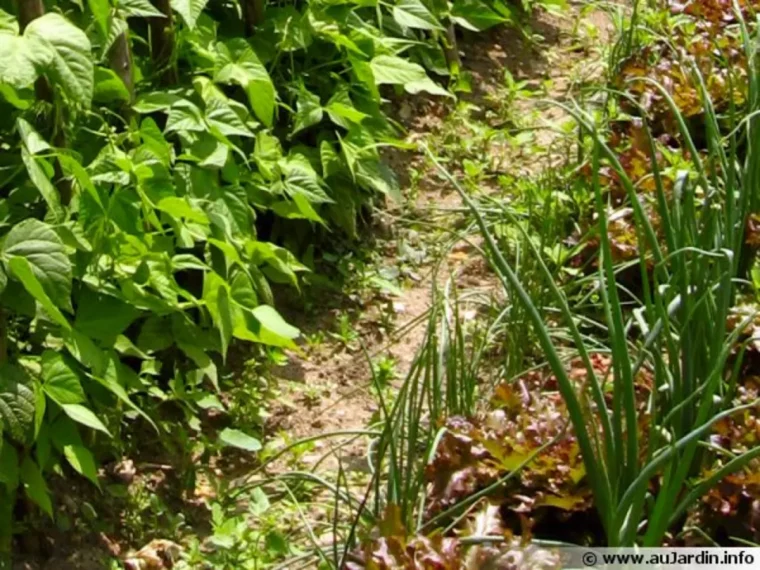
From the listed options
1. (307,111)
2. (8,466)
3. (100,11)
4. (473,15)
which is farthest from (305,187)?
(473,15)

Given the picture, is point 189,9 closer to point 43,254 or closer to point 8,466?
point 43,254

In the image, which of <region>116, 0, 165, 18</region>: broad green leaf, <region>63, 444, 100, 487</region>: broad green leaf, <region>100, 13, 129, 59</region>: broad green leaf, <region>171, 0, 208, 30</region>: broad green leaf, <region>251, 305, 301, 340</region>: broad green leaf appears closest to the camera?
<region>63, 444, 100, 487</region>: broad green leaf

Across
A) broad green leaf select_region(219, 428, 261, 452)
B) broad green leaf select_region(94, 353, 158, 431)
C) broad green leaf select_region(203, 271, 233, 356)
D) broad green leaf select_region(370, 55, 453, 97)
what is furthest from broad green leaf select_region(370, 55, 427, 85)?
broad green leaf select_region(94, 353, 158, 431)

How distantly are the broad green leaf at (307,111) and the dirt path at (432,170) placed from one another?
0.39m

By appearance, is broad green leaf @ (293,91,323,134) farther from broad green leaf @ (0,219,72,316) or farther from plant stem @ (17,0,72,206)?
broad green leaf @ (0,219,72,316)

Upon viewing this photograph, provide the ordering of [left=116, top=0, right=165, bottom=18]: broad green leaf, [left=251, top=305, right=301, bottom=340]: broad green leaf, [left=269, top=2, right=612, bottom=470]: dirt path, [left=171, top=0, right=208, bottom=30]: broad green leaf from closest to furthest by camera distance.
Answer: [left=116, top=0, right=165, bottom=18]: broad green leaf → [left=171, top=0, right=208, bottom=30]: broad green leaf → [left=251, top=305, right=301, bottom=340]: broad green leaf → [left=269, top=2, right=612, bottom=470]: dirt path

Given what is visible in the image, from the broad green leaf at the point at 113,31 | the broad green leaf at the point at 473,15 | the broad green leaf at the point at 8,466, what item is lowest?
the broad green leaf at the point at 8,466

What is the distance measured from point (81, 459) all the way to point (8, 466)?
0.54 feet

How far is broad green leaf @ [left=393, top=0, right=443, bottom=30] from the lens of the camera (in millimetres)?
4203

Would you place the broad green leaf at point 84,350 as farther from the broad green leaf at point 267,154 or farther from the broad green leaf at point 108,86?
the broad green leaf at point 267,154

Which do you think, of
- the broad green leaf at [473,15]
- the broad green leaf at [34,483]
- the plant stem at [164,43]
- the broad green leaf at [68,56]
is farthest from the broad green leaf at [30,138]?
the broad green leaf at [473,15]

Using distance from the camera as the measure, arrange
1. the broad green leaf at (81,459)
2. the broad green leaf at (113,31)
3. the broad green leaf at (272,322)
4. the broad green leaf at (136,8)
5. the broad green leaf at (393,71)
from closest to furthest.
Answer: the broad green leaf at (81,459)
the broad green leaf at (113,31)
the broad green leaf at (136,8)
the broad green leaf at (272,322)
the broad green leaf at (393,71)

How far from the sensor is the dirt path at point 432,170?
3.56 meters

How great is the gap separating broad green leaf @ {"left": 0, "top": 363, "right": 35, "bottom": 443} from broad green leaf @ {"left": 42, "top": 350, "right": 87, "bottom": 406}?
64 millimetres
